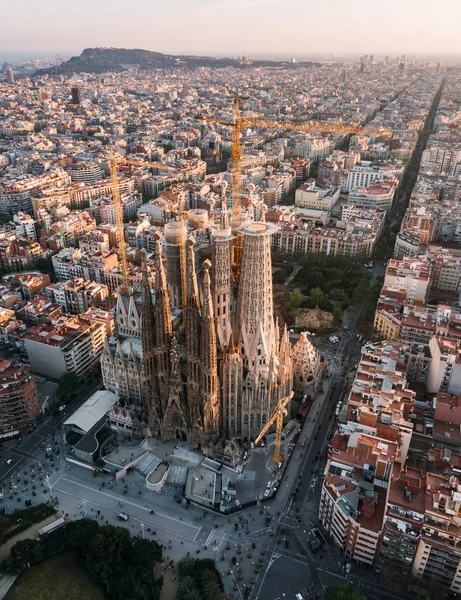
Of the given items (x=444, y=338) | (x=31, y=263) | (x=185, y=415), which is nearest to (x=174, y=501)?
(x=185, y=415)

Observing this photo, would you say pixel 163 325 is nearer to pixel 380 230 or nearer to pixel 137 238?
pixel 137 238

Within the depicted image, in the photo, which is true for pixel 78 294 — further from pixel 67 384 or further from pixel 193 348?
pixel 193 348

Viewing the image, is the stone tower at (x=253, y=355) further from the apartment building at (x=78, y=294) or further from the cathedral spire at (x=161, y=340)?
the apartment building at (x=78, y=294)

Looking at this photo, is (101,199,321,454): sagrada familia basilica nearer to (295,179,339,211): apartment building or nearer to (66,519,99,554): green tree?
(66,519,99,554): green tree

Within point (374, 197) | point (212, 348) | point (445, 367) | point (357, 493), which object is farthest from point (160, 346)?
point (374, 197)

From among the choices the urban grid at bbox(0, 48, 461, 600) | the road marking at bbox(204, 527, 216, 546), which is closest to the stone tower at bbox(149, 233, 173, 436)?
the urban grid at bbox(0, 48, 461, 600)

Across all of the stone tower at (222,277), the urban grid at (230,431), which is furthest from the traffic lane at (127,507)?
the stone tower at (222,277)
